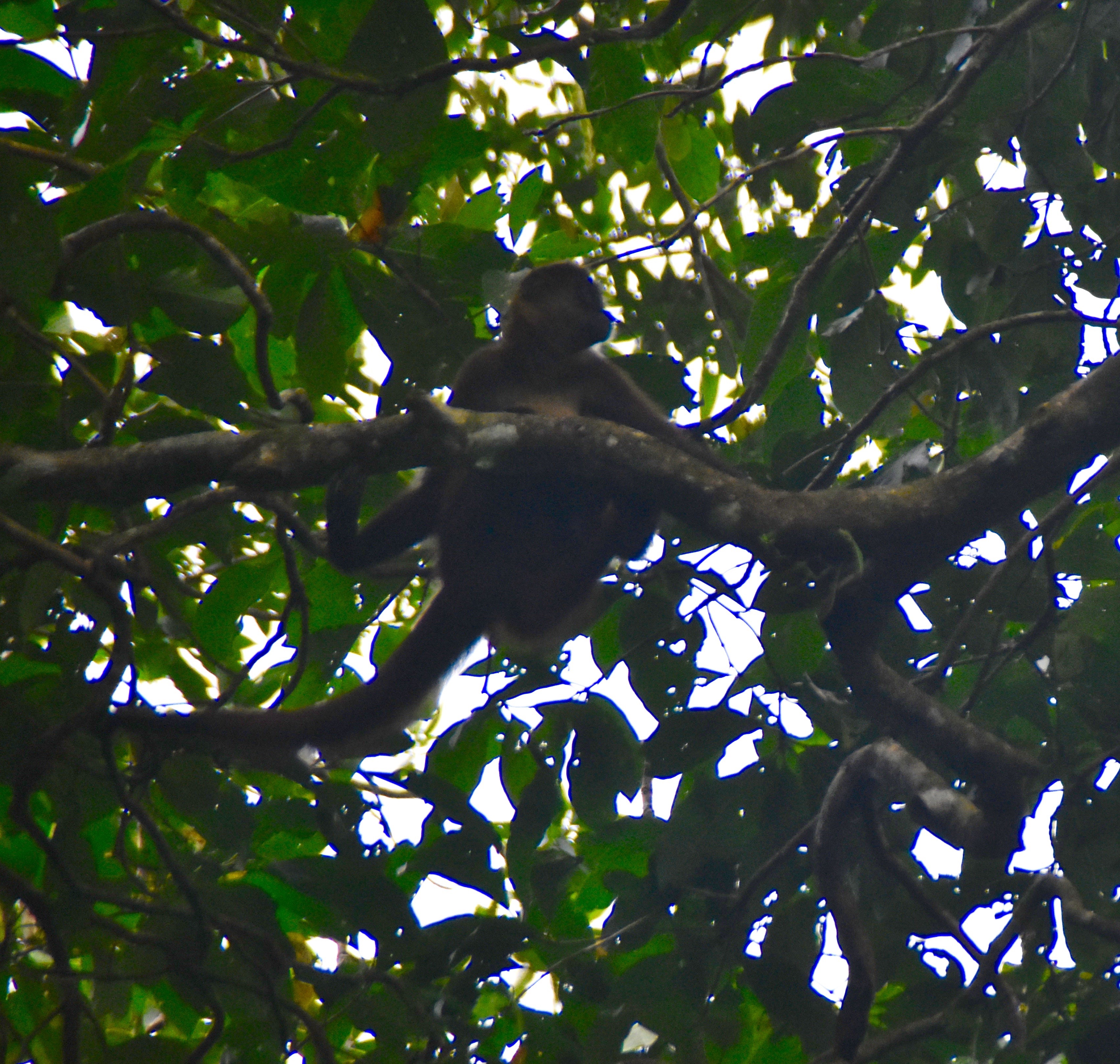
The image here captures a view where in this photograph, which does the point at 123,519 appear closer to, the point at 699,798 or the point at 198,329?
the point at 198,329

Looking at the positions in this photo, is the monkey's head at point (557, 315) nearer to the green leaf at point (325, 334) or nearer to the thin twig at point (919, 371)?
the green leaf at point (325, 334)

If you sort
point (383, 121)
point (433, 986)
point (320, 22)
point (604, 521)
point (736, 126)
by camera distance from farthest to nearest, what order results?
point (604, 521)
point (736, 126)
point (433, 986)
point (320, 22)
point (383, 121)

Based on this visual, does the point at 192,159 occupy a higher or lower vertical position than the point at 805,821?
higher

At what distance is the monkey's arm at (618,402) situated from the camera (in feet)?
12.2

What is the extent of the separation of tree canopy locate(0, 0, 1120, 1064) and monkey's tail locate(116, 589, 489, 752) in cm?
4

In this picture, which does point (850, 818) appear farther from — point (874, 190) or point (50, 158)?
point (50, 158)

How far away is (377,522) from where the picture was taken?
3.52 metres

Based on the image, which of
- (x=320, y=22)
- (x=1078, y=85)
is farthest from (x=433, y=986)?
(x=1078, y=85)

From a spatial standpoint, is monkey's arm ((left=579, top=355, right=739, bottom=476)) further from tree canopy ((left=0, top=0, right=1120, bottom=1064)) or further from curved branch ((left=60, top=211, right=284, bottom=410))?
curved branch ((left=60, top=211, right=284, bottom=410))

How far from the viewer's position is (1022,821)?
7.84 feet

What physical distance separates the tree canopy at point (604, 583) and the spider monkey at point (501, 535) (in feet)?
0.51

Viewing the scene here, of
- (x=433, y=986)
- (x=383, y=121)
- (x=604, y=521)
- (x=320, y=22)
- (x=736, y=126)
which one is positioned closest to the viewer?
(x=383, y=121)

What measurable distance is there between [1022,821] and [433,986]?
56.5 inches

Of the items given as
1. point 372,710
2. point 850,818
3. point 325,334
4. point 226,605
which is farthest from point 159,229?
Result: point 850,818
